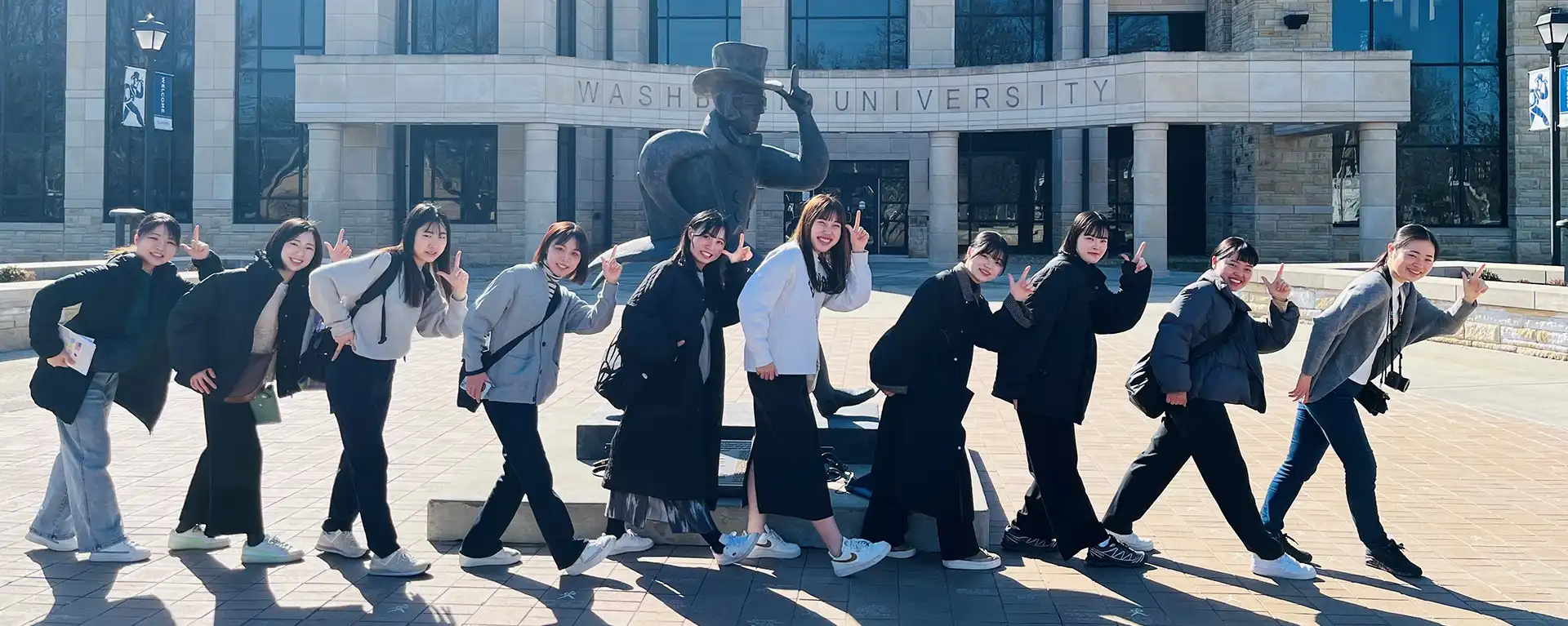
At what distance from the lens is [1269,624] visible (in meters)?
5.29

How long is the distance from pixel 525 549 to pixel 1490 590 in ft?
15.2

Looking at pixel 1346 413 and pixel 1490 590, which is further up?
pixel 1346 413

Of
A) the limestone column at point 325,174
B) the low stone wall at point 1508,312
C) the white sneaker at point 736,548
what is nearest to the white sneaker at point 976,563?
the white sneaker at point 736,548

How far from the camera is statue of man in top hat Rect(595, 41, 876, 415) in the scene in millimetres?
9312

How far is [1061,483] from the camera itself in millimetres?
6051

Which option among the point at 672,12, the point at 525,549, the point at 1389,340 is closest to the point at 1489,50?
the point at 672,12

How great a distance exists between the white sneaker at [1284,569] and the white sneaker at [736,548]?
7.91 feet

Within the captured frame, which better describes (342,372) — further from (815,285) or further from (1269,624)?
(1269,624)

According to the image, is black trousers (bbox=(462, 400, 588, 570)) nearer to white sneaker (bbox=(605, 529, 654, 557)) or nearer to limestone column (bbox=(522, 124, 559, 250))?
white sneaker (bbox=(605, 529, 654, 557))

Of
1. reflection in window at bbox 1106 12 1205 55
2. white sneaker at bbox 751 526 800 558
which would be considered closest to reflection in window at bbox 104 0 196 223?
reflection in window at bbox 1106 12 1205 55

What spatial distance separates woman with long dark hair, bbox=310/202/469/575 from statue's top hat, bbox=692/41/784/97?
Result: 147 inches

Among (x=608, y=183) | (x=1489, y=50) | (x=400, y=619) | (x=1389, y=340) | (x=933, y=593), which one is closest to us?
(x=400, y=619)

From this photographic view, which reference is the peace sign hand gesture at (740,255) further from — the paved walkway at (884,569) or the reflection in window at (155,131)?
the reflection in window at (155,131)

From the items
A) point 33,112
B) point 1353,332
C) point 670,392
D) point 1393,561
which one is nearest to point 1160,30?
point 33,112
